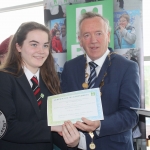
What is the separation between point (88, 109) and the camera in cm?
175

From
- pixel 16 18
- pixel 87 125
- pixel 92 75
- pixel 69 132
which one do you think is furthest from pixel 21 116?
pixel 16 18

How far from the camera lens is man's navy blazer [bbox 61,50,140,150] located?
1.86 metres

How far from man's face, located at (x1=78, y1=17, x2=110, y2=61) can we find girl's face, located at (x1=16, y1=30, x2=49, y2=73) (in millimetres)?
412

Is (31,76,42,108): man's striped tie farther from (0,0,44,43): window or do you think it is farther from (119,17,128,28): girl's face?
(0,0,44,43): window

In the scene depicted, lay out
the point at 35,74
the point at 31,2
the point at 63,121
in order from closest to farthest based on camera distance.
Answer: the point at 63,121
the point at 35,74
the point at 31,2

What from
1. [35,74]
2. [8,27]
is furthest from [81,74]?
[8,27]

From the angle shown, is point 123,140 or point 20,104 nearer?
point 20,104

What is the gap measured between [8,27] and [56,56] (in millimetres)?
1637

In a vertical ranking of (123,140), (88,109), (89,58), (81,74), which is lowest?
(123,140)

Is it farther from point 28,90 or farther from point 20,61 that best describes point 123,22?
point 28,90

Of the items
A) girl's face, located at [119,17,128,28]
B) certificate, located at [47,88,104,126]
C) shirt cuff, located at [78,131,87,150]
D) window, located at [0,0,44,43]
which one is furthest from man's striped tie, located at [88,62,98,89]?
window, located at [0,0,44,43]

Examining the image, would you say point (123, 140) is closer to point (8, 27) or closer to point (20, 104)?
point (20, 104)

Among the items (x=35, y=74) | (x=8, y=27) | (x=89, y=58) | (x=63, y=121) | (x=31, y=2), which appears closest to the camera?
(x=63, y=121)

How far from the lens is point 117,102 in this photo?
1.97 m
